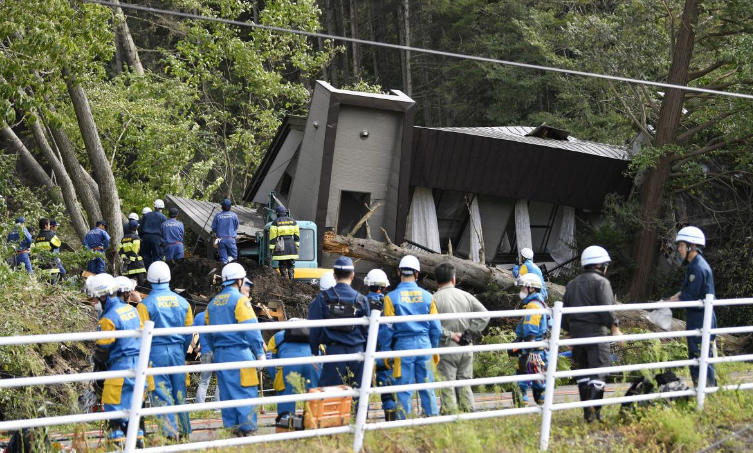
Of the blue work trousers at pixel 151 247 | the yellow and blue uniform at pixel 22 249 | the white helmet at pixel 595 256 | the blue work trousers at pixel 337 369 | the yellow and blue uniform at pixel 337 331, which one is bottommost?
the blue work trousers at pixel 151 247

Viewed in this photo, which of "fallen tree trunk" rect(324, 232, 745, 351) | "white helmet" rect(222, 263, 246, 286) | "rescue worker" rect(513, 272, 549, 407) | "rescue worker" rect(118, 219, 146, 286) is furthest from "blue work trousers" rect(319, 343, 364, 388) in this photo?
"rescue worker" rect(118, 219, 146, 286)

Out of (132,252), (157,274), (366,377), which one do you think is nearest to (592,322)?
(366,377)

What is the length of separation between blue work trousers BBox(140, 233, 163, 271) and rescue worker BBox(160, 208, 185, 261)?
0.43 meters

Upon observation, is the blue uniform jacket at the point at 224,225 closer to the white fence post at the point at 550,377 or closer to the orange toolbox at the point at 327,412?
the orange toolbox at the point at 327,412

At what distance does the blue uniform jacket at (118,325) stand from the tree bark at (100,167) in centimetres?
1178

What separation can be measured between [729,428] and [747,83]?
13.9m

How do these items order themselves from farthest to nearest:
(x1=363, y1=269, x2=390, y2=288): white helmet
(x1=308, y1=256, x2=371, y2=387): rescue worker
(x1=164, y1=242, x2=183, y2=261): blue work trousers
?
1. (x1=164, y1=242, x2=183, y2=261): blue work trousers
2. (x1=363, y1=269, x2=390, y2=288): white helmet
3. (x1=308, y1=256, x2=371, y2=387): rescue worker

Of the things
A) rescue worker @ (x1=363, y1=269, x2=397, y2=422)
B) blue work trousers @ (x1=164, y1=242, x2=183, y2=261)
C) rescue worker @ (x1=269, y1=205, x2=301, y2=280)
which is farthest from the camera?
blue work trousers @ (x1=164, y1=242, x2=183, y2=261)

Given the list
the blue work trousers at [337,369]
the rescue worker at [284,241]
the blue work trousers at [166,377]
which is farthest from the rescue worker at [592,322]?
the rescue worker at [284,241]

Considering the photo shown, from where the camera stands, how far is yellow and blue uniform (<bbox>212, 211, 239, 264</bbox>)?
18875 mm

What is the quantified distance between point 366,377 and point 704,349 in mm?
3406

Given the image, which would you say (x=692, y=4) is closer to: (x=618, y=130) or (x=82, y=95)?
(x=618, y=130)

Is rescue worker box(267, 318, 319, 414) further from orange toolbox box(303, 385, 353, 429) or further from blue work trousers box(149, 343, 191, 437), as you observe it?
orange toolbox box(303, 385, 353, 429)

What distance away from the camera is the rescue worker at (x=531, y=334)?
9219 mm
